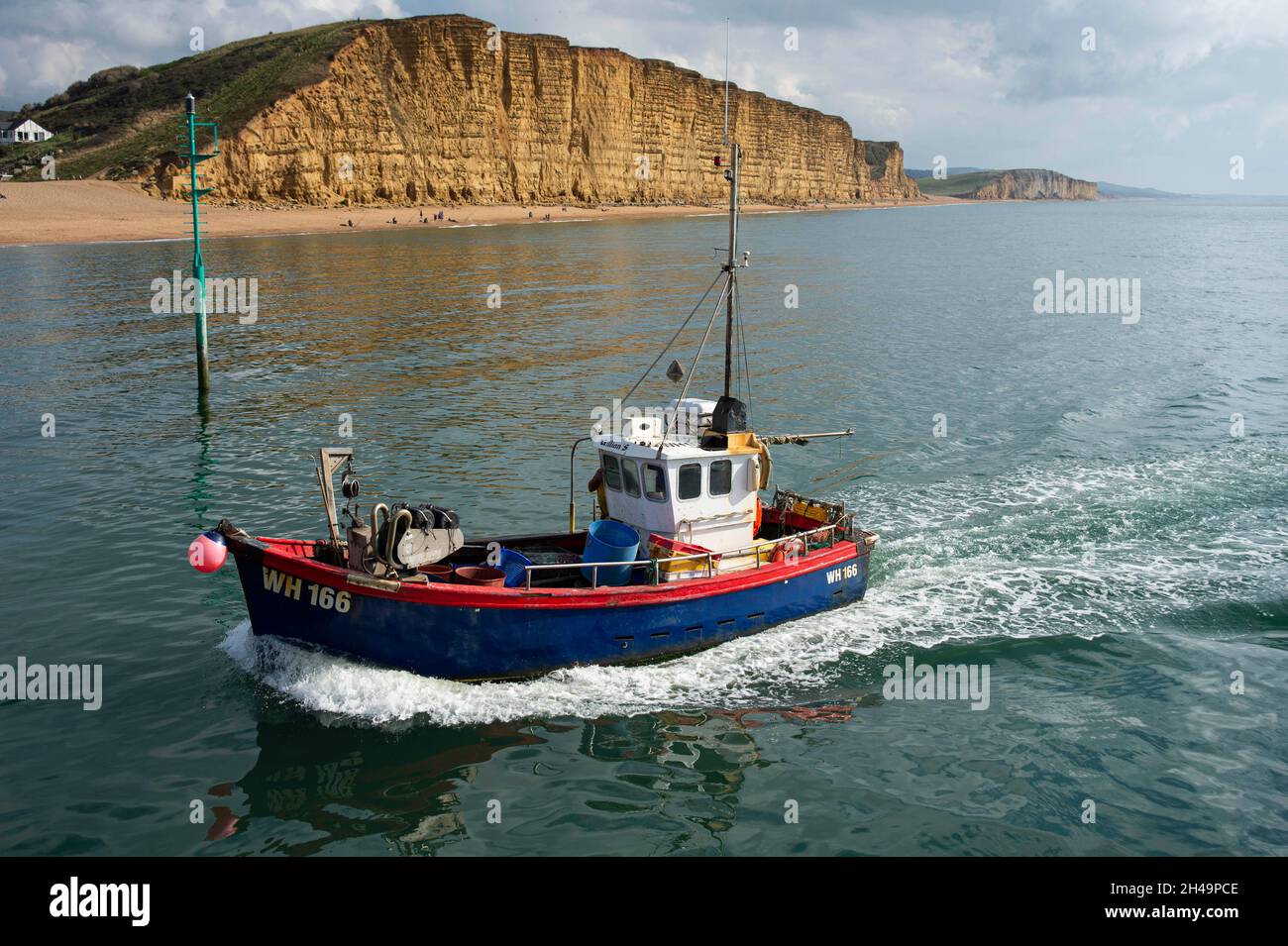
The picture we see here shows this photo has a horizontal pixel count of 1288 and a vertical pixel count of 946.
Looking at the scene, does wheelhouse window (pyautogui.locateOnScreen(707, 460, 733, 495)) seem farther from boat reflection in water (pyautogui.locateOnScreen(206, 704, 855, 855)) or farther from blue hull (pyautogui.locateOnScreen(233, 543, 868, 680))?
boat reflection in water (pyautogui.locateOnScreen(206, 704, 855, 855))

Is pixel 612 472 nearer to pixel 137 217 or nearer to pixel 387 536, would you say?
pixel 387 536

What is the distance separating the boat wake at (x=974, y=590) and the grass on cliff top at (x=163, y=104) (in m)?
83.9

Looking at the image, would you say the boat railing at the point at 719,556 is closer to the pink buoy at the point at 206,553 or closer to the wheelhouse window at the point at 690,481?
the wheelhouse window at the point at 690,481

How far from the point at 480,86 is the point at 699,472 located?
102635mm

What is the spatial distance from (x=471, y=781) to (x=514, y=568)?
3740mm

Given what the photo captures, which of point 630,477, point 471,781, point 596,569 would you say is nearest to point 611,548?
point 596,569

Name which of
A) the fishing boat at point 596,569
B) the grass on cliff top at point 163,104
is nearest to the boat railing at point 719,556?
the fishing boat at point 596,569

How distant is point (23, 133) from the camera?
107938 mm

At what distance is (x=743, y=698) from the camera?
14.9 meters

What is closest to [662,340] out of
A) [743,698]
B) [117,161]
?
[743,698]

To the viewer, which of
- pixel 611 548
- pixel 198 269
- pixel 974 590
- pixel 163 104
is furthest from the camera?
pixel 163 104

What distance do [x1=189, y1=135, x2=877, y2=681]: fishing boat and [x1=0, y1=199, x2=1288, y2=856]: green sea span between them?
50cm

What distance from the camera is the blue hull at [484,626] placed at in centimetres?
1407
